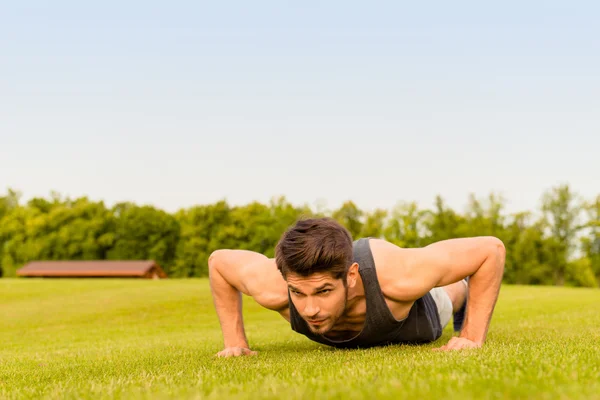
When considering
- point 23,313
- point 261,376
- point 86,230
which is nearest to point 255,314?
point 23,313

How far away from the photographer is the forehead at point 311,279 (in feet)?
16.1

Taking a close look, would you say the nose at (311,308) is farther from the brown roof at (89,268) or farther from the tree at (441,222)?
the brown roof at (89,268)

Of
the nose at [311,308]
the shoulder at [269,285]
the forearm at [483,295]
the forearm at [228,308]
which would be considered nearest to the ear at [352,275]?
the nose at [311,308]

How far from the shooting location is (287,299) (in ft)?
19.3

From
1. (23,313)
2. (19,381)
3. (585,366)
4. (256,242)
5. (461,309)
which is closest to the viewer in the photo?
(585,366)

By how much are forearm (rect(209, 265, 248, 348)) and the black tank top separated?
32.6 inches

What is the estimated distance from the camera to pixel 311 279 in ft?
16.1

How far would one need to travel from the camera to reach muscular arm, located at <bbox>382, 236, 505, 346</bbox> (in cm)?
546

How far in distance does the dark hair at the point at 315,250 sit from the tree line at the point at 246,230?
6534cm

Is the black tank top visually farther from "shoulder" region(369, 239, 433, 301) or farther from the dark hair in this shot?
the dark hair

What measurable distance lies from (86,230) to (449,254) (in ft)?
304

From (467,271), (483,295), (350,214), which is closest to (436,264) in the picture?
(467,271)

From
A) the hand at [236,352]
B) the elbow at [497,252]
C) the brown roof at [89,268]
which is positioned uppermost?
the elbow at [497,252]

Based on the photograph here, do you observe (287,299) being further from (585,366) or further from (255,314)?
(255,314)
